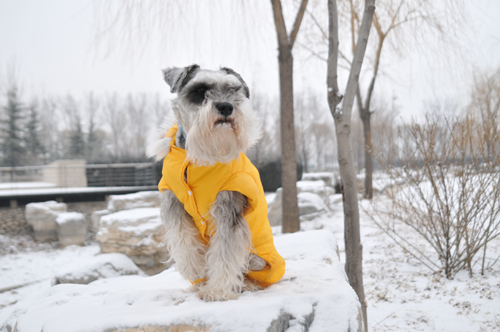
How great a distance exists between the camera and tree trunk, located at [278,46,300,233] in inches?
279

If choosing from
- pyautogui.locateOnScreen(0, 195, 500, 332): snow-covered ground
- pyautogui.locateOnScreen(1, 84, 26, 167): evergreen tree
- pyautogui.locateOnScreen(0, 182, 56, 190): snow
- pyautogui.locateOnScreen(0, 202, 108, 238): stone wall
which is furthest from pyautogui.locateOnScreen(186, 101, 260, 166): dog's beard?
pyautogui.locateOnScreen(1, 84, 26, 167): evergreen tree

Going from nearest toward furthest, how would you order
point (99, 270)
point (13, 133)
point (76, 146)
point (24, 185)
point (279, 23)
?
point (99, 270) < point (279, 23) < point (24, 185) < point (13, 133) < point (76, 146)

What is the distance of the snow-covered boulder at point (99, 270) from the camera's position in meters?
5.94

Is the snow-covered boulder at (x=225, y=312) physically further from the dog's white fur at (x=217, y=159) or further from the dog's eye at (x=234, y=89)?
the dog's eye at (x=234, y=89)

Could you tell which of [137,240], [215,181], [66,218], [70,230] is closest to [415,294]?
[215,181]

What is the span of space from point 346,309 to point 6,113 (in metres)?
31.2

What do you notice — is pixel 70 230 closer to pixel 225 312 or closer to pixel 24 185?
pixel 24 185

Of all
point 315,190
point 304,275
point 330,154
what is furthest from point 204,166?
point 330,154

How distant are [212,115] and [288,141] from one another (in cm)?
513

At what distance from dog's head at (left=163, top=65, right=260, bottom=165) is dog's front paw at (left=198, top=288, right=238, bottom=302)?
37.6 inches

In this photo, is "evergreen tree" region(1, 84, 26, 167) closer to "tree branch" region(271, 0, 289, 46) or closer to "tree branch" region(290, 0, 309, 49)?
"tree branch" region(271, 0, 289, 46)

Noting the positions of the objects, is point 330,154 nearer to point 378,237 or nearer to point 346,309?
point 378,237

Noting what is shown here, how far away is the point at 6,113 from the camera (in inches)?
1014

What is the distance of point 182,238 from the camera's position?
2.66 metres
